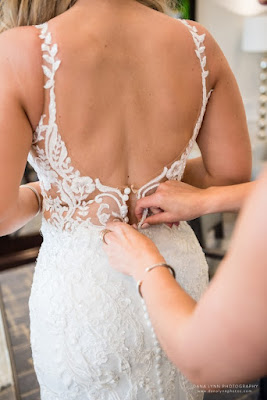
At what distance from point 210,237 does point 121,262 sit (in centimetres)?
301

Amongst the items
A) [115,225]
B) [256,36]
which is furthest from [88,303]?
[256,36]

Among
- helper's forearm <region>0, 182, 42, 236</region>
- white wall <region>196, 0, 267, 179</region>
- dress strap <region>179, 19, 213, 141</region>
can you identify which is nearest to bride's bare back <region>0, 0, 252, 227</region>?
dress strap <region>179, 19, 213, 141</region>

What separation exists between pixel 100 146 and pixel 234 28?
14.4ft

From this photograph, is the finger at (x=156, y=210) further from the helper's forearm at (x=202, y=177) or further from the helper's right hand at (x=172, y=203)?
the helper's forearm at (x=202, y=177)

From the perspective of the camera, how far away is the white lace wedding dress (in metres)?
1.11

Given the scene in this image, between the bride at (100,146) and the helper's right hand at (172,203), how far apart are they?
0.03 metres

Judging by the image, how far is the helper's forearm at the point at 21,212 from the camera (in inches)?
48.4

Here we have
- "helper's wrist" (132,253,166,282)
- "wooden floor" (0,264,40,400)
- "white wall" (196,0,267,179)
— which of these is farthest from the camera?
"white wall" (196,0,267,179)

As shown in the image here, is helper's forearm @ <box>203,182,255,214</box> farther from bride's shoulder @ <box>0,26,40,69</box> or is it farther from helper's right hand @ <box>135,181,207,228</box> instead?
bride's shoulder @ <box>0,26,40,69</box>

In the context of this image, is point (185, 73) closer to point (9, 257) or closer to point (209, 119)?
point (209, 119)

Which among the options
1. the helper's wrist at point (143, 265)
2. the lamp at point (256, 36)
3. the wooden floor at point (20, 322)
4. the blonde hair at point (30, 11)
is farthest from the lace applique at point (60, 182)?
the lamp at point (256, 36)

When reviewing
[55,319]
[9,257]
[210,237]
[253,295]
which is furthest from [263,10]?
[253,295]

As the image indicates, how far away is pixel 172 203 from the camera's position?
1141 millimetres

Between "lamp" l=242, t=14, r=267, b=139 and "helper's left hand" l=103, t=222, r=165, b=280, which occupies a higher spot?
"helper's left hand" l=103, t=222, r=165, b=280
